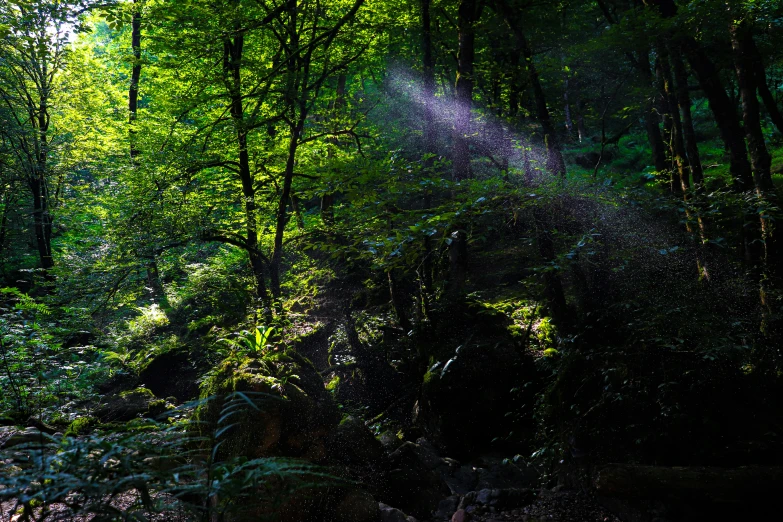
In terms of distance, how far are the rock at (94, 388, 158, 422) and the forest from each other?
0.05 m

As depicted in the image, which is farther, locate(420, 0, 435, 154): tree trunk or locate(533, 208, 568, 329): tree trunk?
locate(420, 0, 435, 154): tree trunk

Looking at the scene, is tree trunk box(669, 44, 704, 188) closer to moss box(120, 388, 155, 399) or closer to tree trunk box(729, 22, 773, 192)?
tree trunk box(729, 22, 773, 192)

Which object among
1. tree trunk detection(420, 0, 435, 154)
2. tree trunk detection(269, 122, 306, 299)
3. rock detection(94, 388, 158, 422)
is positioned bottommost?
rock detection(94, 388, 158, 422)

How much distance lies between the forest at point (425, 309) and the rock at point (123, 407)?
0.17 feet

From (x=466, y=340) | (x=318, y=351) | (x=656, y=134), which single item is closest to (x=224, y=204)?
(x=318, y=351)

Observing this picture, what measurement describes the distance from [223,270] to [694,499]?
9.13 meters

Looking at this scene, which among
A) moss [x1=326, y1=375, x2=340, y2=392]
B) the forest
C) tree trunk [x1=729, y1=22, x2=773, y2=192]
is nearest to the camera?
the forest

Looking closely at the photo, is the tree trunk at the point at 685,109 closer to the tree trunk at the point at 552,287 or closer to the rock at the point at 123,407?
the tree trunk at the point at 552,287

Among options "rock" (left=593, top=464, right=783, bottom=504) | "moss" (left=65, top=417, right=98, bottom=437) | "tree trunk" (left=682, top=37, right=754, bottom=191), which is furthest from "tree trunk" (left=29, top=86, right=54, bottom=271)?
"tree trunk" (left=682, top=37, right=754, bottom=191)

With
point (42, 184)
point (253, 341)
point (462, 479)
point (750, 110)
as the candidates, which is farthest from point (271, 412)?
point (42, 184)

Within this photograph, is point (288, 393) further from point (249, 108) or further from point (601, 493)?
point (249, 108)

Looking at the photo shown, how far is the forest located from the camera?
4.29m

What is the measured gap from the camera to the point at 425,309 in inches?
349

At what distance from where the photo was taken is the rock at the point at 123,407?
28.7 ft
